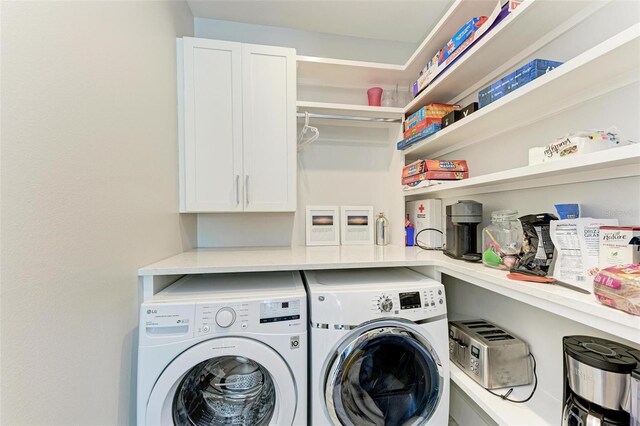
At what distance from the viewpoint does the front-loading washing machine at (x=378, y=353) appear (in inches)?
44.9

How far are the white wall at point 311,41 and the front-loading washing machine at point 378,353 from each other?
1.87 metres

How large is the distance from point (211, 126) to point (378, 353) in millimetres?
1619

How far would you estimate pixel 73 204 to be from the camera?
78cm

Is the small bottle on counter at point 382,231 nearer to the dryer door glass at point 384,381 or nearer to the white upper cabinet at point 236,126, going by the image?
the white upper cabinet at point 236,126

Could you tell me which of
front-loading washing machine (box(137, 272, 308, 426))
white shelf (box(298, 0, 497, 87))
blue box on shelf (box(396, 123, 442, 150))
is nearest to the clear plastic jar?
blue box on shelf (box(396, 123, 442, 150))

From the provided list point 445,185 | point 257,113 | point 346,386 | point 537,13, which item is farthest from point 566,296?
point 257,113

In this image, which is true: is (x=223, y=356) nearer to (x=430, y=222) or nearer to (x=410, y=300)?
→ (x=410, y=300)

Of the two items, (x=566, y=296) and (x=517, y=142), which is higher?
(x=517, y=142)

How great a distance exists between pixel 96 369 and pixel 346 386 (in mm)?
946

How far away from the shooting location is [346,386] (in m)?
1.17

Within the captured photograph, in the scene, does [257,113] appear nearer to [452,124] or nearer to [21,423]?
[452,124]

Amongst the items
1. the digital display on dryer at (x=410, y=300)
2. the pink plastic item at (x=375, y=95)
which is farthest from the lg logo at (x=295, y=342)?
the pink plastic item at (x=375, y=95)

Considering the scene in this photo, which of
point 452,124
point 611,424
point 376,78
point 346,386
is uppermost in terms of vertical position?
point 376,78

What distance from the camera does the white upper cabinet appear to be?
5.45 feet
